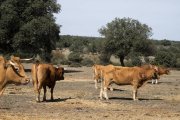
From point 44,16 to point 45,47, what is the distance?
385 cm

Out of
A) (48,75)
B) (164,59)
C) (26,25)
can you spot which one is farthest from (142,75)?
(164,59)

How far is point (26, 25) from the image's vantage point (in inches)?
1959

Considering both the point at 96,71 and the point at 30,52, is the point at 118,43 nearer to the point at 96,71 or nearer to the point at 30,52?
the point at 30,52

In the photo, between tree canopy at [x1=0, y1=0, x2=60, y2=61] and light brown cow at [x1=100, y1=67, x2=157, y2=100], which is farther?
tree canopy at [x1=0, y1=0, x2=60, y2=61]

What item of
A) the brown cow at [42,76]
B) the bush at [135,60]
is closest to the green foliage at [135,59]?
the bush at [135,60]

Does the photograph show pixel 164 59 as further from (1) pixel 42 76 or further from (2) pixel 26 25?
(1) pixel 42 76

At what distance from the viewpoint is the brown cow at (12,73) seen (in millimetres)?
15312

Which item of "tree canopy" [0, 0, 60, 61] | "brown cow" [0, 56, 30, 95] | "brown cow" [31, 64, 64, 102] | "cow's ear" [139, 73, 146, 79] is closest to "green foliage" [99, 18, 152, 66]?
"tree canopy" [0, 0, 60, 61]

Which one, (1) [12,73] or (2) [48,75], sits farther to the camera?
(2) [48,75]

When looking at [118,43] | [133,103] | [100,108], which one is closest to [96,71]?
[133,103]

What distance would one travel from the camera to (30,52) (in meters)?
52.3

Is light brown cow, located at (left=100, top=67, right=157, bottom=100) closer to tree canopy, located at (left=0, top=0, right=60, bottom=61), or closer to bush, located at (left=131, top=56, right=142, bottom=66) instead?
tree canopy, located at (left=0, top=0, right=60, bottom=61)

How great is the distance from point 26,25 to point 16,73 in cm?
3490

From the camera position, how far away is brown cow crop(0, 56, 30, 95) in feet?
50.2
